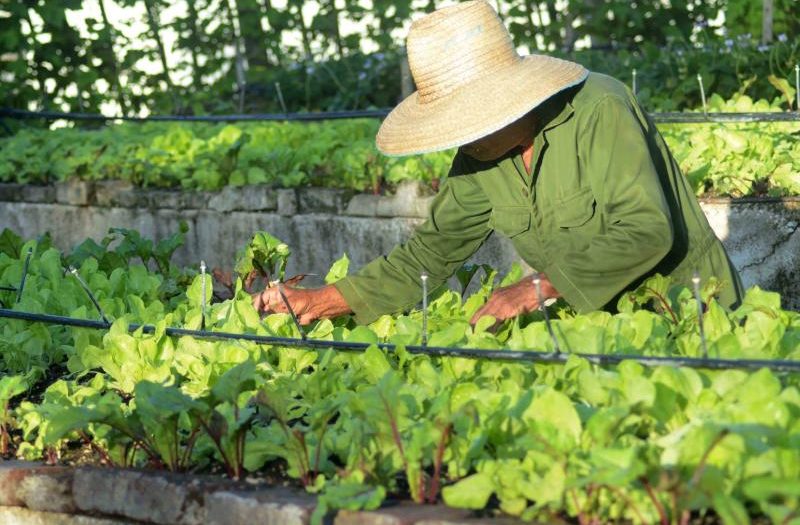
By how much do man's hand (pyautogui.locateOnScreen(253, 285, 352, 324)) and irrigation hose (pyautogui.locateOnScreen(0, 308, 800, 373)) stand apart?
365 millimetres

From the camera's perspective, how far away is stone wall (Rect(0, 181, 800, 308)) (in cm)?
587

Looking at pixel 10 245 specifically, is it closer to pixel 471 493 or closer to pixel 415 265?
pixel 415 265

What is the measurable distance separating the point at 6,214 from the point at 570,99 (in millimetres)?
6117

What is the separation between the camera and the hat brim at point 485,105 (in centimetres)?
390

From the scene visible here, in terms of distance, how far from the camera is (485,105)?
3.94 meters

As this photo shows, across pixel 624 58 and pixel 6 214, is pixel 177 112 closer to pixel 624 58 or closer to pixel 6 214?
→ pixel 6 214

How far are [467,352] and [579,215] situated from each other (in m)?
0.64

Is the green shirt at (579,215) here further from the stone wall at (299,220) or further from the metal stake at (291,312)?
the stone wall at (299,220)

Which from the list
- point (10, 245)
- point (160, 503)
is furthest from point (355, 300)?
point (10, 245)

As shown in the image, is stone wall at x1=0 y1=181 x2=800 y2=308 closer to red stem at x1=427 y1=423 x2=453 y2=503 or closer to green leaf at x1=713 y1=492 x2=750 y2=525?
red stem at x1=427 y1=423 x2=453 y2=503

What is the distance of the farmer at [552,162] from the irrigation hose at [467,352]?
375mm

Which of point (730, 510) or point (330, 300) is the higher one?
point (730, 510)

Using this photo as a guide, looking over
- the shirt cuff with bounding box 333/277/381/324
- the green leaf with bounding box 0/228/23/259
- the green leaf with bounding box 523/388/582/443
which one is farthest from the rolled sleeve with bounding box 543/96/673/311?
the green leaf with bounding box 0/228/23/259

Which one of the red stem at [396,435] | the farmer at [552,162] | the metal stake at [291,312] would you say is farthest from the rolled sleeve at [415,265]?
the red stem at [396,435]
